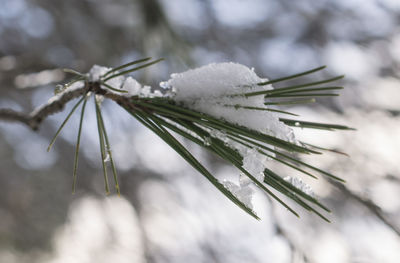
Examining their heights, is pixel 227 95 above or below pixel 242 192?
above

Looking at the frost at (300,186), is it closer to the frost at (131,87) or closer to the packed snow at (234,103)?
the packed snow at (234,103)

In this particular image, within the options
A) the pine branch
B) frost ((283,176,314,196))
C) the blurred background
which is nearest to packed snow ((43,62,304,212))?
frost ((283,176,314,196))

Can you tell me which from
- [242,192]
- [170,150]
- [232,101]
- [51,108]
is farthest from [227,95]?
[170,150]

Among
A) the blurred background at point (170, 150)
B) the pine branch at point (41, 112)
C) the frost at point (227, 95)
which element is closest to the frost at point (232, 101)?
the frost at point (227, 95)

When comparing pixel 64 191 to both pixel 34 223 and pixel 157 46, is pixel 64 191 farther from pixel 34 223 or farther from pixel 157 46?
pixel 157 46

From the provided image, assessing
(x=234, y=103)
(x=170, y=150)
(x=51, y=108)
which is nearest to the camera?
(x=234, y=103)

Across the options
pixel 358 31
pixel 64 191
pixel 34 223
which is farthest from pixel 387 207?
pixel 34 223

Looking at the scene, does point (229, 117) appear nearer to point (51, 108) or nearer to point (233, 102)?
point (233, 102)
